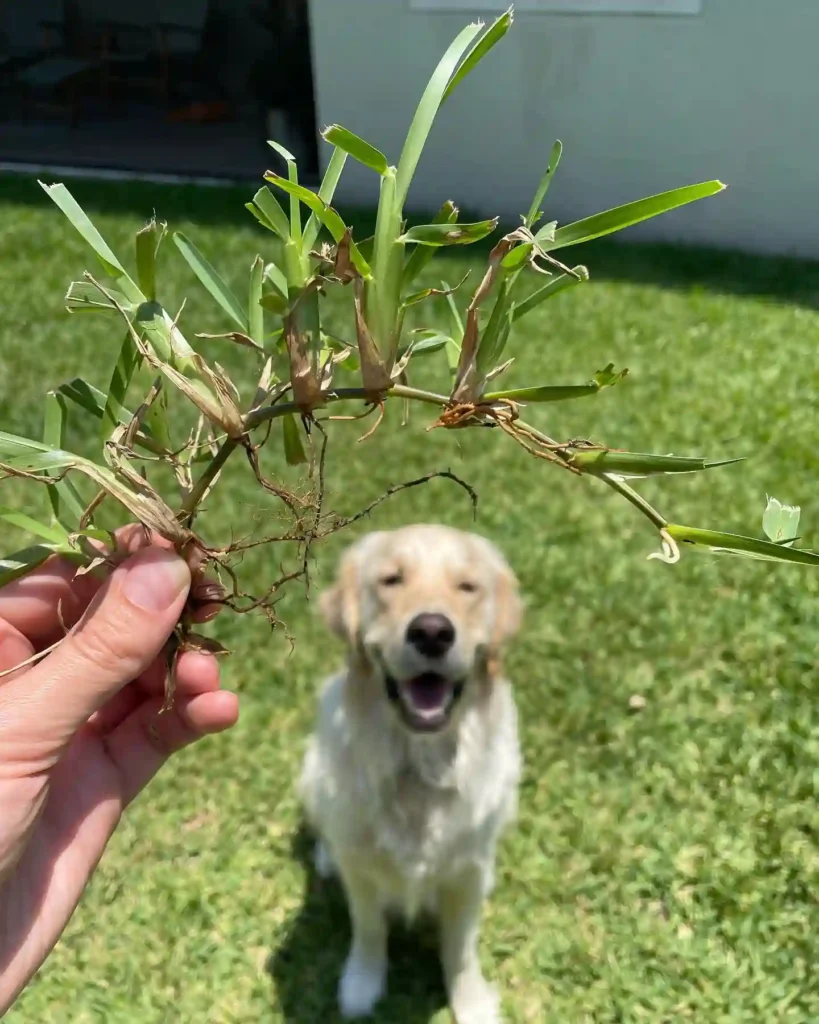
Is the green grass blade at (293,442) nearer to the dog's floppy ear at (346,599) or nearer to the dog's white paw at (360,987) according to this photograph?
the dog's floppy ear at (346,599)

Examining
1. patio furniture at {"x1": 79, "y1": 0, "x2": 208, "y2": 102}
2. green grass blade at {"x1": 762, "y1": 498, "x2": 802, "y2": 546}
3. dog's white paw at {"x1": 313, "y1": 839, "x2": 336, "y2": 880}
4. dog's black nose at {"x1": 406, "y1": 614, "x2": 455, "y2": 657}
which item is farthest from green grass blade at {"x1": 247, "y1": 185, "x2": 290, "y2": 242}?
patio furniture at {"x1": 79, "y1": 0, "x2": 208, "y2": 102}

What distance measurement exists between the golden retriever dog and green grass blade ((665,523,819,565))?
2.54 ft

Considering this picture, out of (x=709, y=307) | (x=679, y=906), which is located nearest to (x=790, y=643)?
(x=679, y=906)

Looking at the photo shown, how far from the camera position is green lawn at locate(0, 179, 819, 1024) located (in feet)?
7.38

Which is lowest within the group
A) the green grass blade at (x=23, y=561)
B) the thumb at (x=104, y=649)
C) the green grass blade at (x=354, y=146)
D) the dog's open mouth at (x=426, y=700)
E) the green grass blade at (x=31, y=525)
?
the dog's open mouth at (x=426, y=700)

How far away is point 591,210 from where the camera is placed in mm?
7375

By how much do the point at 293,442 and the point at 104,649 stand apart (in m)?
0.41

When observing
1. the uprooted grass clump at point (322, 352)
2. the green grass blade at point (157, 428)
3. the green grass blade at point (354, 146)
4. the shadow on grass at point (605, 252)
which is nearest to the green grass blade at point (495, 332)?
the uprooted grass clump at point (322, 352)

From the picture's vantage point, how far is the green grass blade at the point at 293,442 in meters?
1.19

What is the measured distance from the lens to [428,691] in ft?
6.05

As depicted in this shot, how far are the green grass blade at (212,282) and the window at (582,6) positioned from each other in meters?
6.70

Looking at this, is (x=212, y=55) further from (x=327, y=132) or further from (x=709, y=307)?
(x=327, y=132)

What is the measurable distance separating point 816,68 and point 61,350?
6132 millimetres

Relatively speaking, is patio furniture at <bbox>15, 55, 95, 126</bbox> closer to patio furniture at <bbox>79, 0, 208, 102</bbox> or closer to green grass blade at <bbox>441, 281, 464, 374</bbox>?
patio furniture at <bbox>79, 0, 208, 102</bbox>
